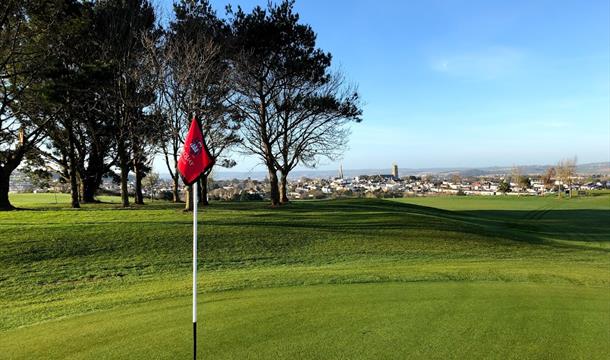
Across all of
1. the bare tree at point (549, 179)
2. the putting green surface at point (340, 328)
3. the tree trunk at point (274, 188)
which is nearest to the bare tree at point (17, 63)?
the tree trunk at point (274, 188)

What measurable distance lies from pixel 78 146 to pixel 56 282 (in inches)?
860

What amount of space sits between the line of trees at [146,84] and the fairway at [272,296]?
6.76m

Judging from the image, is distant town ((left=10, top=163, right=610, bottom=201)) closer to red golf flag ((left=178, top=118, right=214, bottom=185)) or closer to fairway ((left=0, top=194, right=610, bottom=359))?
fairway ((left=0, top=194, right=610, bottom=359))

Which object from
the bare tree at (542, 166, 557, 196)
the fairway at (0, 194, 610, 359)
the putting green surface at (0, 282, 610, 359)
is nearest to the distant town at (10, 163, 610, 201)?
the bare tree at (542, 166, 557, 196)

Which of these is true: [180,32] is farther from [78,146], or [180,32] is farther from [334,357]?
[334,357]

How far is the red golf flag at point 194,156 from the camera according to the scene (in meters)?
4.36

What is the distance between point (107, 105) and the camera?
23453mm

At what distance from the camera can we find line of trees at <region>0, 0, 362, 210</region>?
61.6 feet

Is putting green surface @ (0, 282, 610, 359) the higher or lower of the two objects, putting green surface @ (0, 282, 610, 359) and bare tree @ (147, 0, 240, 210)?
the lower

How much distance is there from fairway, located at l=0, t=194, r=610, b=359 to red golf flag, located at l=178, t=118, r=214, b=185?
1.89 m

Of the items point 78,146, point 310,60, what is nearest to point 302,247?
point 310,60

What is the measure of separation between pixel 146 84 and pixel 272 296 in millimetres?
17884

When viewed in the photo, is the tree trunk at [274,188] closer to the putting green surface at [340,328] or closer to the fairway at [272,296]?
the fairway at [272,296]

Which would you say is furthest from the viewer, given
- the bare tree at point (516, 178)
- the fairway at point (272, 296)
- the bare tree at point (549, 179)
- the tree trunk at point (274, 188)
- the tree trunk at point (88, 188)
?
the bare tree at point (549, 179)
